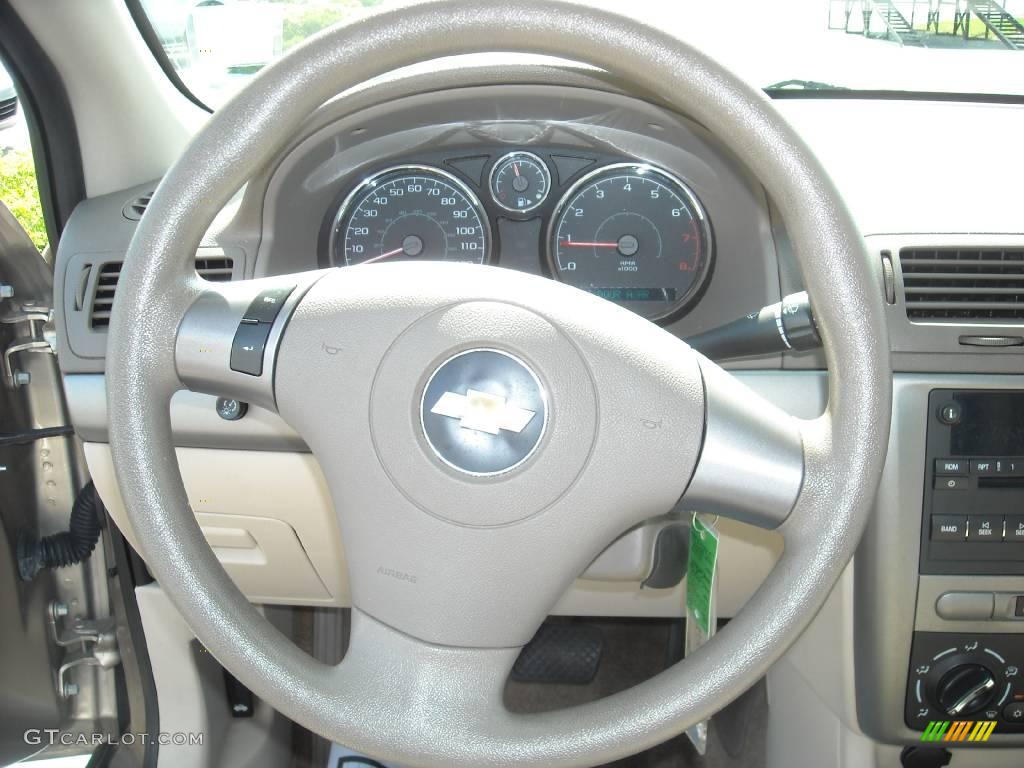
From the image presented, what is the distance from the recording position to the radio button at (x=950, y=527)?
1.31m

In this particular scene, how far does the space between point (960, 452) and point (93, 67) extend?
135cm

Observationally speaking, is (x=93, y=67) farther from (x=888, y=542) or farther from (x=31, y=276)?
(x=888, y=542)

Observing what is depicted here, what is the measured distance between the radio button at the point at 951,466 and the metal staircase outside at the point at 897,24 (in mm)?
688

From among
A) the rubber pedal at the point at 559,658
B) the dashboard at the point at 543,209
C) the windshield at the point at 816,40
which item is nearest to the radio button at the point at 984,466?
the dashboard at the point at 543,209

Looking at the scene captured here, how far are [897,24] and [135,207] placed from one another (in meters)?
1.17

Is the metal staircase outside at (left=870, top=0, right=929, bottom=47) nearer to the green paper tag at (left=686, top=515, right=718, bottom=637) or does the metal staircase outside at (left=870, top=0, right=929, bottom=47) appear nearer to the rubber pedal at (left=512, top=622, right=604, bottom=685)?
the green paper tag at (left=686, top=515, right=718, bottom=637)

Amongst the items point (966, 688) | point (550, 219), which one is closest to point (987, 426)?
point (966, 688)

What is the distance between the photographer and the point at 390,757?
898 millimetres

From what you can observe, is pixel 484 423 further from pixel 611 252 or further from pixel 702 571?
pixel 611 252

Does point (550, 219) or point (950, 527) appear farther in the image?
point (550, 219)

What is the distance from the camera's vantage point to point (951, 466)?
1306 millimetres

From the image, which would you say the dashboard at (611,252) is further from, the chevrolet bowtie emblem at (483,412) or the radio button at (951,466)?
the chevrolet bowtie emblem at (483,412)

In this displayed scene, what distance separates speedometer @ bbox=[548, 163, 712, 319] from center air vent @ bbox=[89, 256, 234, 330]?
461mm

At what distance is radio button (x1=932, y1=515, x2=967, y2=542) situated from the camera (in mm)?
1313
